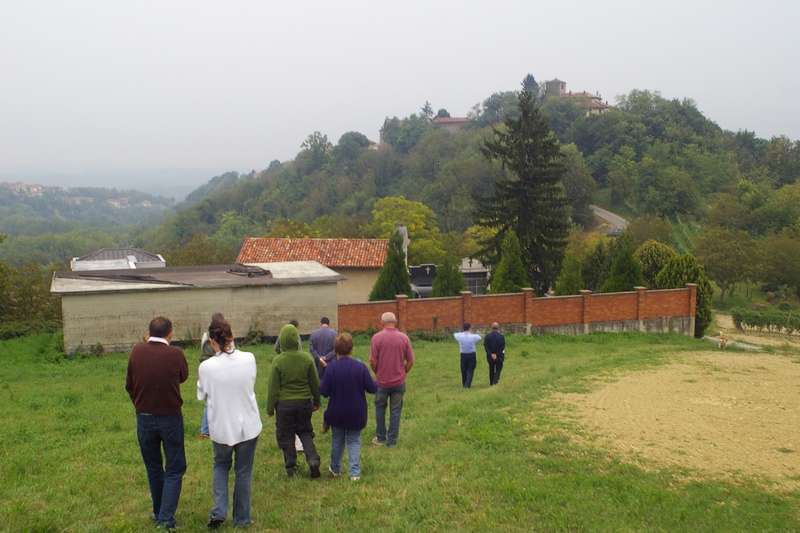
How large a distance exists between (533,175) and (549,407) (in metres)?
25.2

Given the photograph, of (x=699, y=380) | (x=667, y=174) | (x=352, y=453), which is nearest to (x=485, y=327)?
(x=699, y=380)

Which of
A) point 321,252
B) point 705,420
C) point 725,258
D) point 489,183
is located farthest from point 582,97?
point 705,420

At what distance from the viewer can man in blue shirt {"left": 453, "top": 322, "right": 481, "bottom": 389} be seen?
13.0 meters

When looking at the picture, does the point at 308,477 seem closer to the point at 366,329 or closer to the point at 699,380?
the point at 699,380

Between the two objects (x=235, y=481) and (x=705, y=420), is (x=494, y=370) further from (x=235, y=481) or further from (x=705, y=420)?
(x=235, y=481)

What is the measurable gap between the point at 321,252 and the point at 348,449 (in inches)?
1098

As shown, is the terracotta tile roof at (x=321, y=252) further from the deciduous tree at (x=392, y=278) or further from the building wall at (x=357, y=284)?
the deciduous tree at (x=392, y=278)

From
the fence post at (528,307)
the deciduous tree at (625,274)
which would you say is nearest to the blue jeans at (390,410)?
the fence post at (528,307)

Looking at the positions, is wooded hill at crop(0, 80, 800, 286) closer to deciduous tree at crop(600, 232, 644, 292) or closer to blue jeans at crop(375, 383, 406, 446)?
deciduous tree at crop(600, 232, 644, 292)

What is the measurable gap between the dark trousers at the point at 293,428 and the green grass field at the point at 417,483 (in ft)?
0.73

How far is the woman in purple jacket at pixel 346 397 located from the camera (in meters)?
7.04

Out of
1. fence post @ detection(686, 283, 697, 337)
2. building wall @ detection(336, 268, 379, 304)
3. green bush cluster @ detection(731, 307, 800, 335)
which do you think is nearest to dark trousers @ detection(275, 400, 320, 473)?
fence post @ detection(686, 283, 697, 337)

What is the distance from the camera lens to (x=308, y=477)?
7.20 meters

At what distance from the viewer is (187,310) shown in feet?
63.2
